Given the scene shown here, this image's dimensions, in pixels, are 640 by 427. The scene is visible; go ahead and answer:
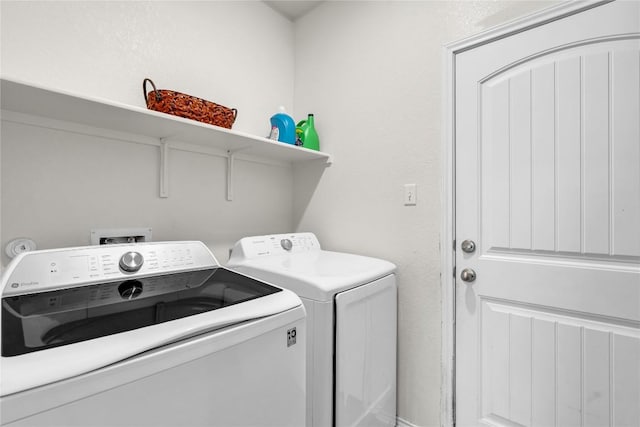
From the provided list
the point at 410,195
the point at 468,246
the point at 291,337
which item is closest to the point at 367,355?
the point at 291,337

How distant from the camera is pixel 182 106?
54.9 inches

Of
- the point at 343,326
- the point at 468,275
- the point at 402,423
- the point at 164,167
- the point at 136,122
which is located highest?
the point at 136,122

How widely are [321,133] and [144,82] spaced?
1.13 metres

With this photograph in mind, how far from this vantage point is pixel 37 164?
1256 millimetres

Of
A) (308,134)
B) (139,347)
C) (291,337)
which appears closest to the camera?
(139,347)

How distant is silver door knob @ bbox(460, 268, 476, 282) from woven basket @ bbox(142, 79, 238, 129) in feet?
4.93

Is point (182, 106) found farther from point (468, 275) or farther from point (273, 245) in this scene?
point (468, 275)

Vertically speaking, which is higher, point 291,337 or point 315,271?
point 315,271

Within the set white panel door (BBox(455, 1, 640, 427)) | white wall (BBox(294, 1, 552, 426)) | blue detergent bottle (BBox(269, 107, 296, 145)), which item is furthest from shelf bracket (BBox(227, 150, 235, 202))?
white panel door (BBox(455, 1, 640, 427))

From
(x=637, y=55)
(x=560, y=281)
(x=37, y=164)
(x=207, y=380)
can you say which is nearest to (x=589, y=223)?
(x=560, y=281)

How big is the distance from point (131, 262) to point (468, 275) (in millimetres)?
1552

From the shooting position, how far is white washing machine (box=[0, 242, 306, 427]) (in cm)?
56

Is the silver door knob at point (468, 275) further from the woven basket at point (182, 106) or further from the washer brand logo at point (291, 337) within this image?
the woven basket at point (182, 106)

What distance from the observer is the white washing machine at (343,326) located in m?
1.20
